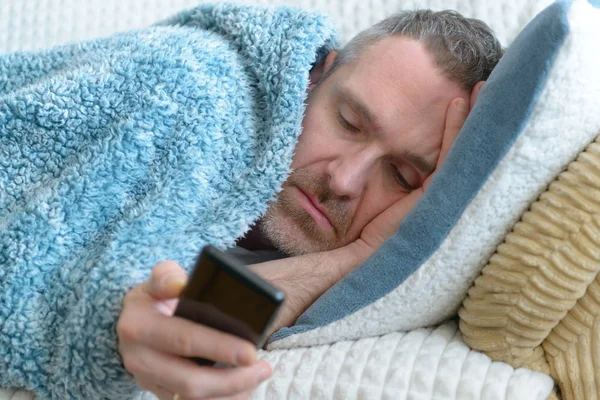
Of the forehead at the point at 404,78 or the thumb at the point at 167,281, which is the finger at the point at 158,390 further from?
the forehead at the point at 404,78

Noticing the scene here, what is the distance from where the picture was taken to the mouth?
101cm

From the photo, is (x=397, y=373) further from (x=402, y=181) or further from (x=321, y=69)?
(x=321, y=69)

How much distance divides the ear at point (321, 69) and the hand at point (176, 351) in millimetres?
616

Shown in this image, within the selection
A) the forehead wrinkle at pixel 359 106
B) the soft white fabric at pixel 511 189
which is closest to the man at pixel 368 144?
the forehead wrinkle at pixel 359 106

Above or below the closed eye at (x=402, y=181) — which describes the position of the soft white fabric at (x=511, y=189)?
above

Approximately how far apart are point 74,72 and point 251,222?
35 cm

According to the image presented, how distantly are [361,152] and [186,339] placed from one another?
1.73 ft

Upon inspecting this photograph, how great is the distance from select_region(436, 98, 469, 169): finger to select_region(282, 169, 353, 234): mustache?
164mm

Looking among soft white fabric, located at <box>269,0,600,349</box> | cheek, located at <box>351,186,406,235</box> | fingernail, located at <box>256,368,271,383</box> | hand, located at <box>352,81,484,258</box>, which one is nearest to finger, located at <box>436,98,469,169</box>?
hand, located at <box>352,81,484,258</box>

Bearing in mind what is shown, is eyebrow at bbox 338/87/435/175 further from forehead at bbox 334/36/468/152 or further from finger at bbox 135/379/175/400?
finger at bbox 135/379/175/400

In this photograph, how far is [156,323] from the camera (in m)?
0.60

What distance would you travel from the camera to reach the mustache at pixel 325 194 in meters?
1.01

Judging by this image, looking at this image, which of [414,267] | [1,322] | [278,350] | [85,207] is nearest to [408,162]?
[414,267]

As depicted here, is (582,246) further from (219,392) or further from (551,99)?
(219,392)
